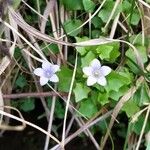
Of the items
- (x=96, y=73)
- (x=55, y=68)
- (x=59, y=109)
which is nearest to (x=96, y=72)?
(x=96, y=73)

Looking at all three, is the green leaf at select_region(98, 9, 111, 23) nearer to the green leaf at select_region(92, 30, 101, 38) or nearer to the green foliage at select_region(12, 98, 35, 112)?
the green leaf at select_region(92, 30, 101, 38)

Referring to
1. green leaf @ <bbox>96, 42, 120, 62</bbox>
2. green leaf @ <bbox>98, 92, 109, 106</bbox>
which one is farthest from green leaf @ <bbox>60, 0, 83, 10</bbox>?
green leaf @ <bbox>98, 92, 109, 106</bbox>

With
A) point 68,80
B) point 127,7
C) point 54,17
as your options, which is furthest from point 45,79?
point 127,7

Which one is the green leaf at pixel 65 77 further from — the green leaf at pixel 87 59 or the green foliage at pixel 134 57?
the green foliage at pixel 134 57

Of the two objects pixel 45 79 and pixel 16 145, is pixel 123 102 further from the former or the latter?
pixel 16 145

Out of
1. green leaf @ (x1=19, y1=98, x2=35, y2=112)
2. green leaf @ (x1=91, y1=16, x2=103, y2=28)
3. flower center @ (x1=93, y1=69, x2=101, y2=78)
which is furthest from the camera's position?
green leaf @ (x1=19, y1=98, x2=35, y2=112)
